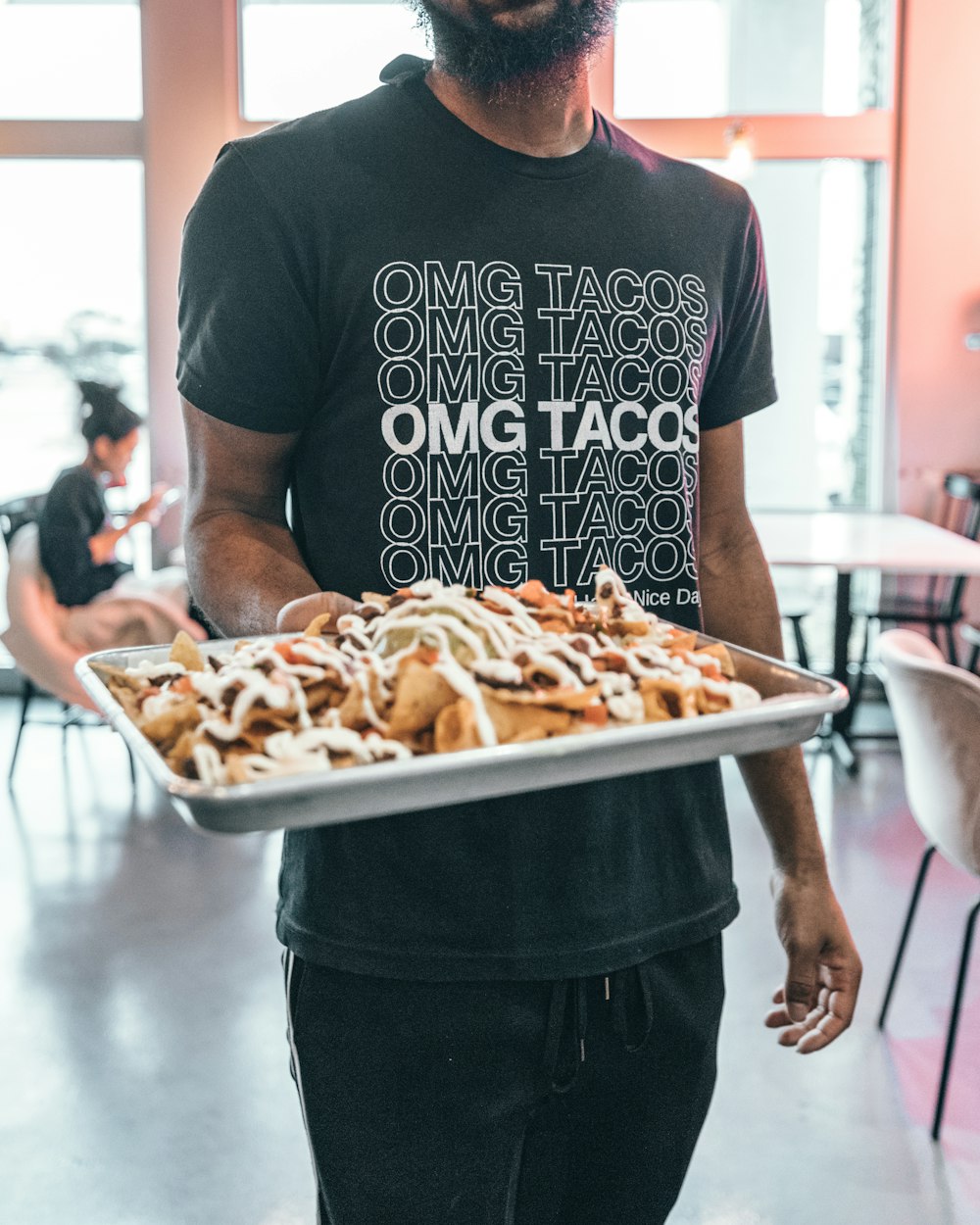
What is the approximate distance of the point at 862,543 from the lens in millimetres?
4586

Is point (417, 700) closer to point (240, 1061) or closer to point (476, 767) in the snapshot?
point (476, 767)

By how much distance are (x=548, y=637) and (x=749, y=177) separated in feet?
17.3

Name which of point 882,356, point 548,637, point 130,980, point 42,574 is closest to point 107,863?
point 130,980

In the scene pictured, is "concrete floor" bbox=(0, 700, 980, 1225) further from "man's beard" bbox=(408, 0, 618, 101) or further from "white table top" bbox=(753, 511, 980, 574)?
"man's beard" bbox=(408, 0, 618, 101)

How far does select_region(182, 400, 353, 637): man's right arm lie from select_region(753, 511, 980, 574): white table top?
2.92 m

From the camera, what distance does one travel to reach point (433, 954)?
1025 mm

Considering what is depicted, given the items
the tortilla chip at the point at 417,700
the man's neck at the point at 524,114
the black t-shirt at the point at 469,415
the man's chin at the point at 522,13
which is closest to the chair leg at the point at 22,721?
the black t-shirt at the point at 469,415

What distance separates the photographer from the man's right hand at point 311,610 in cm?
90

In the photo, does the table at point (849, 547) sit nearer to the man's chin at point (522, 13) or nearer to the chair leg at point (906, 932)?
the chair leg at point (906, 932)

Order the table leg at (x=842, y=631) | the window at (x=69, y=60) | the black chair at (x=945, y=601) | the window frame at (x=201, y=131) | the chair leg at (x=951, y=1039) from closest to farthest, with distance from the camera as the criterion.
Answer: the chair leg at (x=951, y=1039) < the table leg at (x=842, y=631) < the black chair at (x=945, y=601) < the window frame at (x=201, y=131) < the window at (x=69, y=60)

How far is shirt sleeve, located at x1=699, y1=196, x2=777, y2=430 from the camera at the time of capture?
1.25 meters

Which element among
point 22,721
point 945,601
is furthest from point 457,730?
point 945,601

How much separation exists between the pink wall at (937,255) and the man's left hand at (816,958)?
15.3 ft

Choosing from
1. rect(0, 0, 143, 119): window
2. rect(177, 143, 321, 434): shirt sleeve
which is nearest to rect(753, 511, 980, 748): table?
rect(177, 143, 321, 434): shirt sleeve
